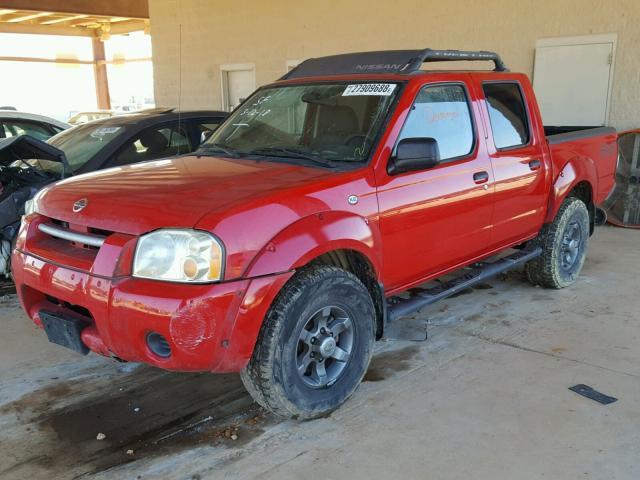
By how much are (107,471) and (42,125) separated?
21.3 ft

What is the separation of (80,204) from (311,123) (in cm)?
154

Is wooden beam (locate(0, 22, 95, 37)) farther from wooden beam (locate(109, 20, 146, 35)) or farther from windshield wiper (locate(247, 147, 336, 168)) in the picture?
windshield wiper (locate(247, 147, 336, 168))

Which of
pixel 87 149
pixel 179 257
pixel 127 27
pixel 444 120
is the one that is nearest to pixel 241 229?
pixel 179 257

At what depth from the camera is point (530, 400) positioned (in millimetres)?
3508

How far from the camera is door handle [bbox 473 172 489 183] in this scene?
411 cm

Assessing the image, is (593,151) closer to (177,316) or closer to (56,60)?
(177,316)

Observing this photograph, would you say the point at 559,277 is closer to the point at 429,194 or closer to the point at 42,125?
the point at 429,194

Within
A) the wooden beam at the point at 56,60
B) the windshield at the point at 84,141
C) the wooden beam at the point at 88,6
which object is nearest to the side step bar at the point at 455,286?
the windshield at the point at 84,141

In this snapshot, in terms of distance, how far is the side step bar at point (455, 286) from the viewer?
386 cm

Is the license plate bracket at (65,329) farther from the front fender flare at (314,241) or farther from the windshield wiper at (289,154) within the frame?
the windshield wiper at (289,154)

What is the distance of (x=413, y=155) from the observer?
3.44 metres

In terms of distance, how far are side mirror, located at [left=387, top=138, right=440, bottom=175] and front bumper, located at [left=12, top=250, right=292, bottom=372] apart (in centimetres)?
104

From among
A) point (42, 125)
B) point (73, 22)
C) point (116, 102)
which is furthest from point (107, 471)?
point (116, 102)

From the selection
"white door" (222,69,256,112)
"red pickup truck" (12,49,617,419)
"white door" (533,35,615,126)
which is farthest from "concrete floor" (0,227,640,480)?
"white door" (222,69,256,112)
